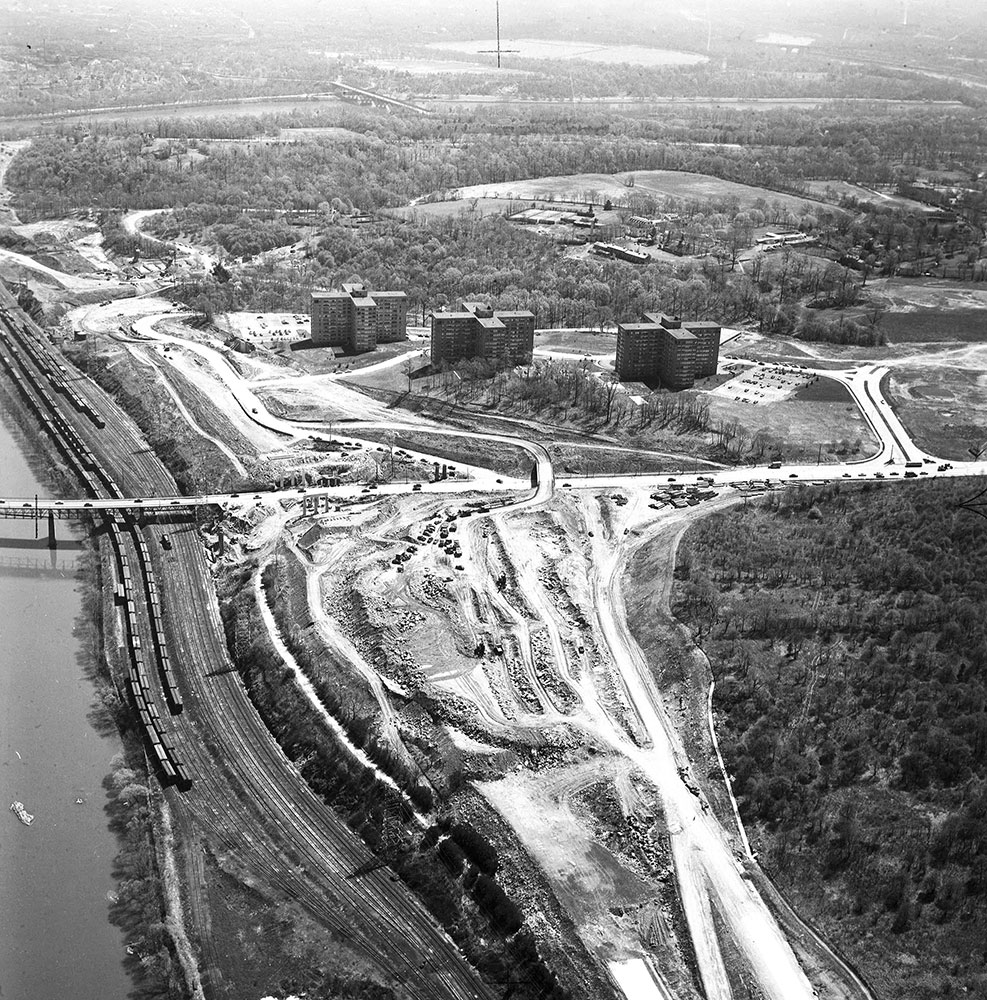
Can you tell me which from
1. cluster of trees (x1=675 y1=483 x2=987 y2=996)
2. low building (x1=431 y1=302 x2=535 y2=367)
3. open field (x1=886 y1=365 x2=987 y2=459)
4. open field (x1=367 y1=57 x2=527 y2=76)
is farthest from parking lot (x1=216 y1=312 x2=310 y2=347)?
open field (x1=367 y1=57 x2=527 y2=76)

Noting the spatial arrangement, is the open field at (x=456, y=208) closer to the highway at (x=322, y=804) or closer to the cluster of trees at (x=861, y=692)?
the highway at (x=322, y=804)

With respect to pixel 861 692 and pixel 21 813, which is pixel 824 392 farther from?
pixel 21 813

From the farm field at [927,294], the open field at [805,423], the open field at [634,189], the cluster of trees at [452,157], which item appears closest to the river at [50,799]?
the open field at [805,423]

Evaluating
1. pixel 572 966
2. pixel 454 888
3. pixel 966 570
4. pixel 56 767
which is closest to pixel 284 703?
pixel 56 767

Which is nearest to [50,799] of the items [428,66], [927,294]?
[927,294]

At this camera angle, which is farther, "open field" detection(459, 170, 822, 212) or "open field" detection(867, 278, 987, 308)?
"open field" detection(459, 170, 822, 212)

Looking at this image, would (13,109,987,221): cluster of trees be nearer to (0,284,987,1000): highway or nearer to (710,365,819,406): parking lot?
(710,365,819,406): parking lot
